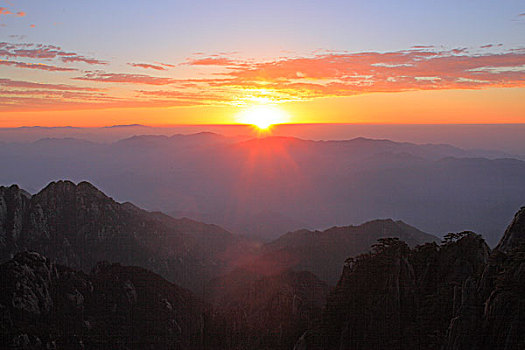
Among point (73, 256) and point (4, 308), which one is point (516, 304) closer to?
point (4, 308)

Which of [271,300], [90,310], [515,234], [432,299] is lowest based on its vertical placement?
[90,310]

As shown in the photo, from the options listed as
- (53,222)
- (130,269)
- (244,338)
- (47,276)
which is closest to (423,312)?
(244,338)

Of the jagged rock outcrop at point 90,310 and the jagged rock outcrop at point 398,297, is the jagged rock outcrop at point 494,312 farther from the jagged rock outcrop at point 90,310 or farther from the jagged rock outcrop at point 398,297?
the jagged rock outcrop at point 90,310

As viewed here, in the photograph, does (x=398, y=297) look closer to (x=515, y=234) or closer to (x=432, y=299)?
(x=432, y=299)

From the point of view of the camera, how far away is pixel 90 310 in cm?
11456

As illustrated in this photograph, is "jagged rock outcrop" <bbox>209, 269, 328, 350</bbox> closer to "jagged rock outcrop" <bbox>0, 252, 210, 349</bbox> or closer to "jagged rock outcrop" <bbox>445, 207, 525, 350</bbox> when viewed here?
"jagged rock outcrop" <bbox>0, 252, 210, 349</bbox>

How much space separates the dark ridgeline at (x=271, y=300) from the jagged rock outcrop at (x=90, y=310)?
13.2 inches

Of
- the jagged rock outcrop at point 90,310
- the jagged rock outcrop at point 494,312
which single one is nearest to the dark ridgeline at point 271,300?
the jagged rock outcrop at point 494,312

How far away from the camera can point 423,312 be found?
171 ft

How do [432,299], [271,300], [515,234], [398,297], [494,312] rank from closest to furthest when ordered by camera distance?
[494,312]
[432,299]
[398,297]
[515,234]
[271,300]

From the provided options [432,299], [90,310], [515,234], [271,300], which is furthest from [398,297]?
[90,310]

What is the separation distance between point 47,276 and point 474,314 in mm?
110996

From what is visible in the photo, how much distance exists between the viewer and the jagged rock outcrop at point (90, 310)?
93250 mm

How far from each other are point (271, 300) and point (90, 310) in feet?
177
